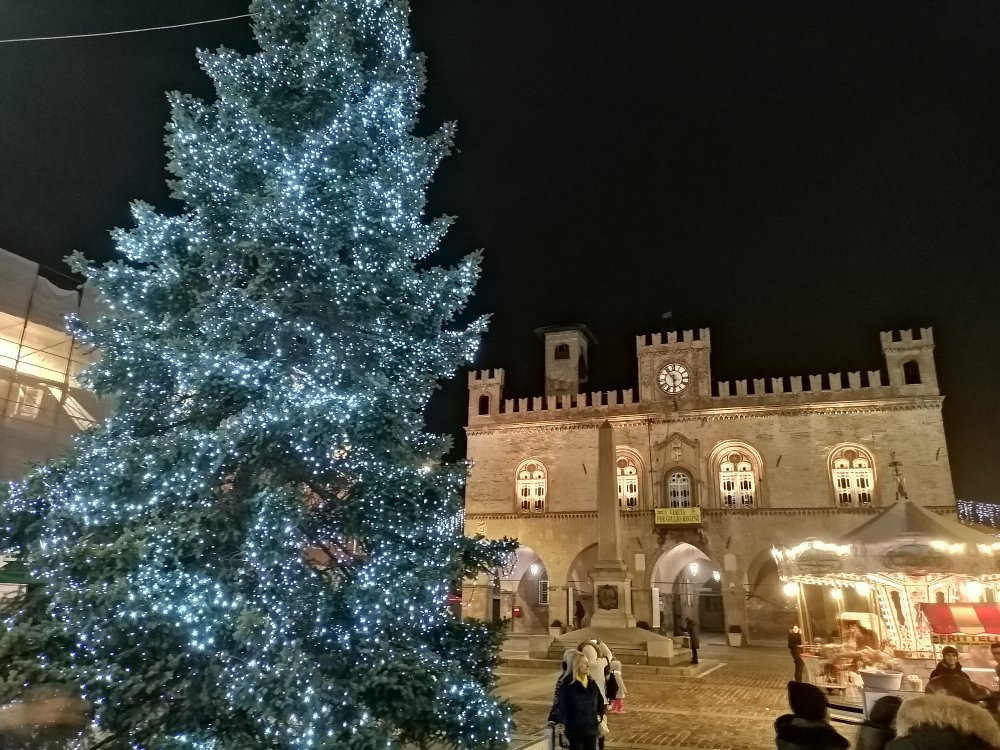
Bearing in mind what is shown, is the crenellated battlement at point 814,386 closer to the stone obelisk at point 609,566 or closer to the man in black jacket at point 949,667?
the stone obelisk at point 609,566

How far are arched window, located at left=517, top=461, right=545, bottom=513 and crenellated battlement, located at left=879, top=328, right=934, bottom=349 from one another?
17.9 metres

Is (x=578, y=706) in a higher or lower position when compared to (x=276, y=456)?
lower

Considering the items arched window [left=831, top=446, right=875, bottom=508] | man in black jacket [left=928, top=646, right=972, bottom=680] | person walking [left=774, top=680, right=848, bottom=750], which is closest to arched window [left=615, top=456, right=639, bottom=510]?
arched window [left=831, top=446, right=875, bottom=508]

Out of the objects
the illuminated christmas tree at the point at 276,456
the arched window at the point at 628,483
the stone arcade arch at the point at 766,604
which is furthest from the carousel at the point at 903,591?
the arched window at the point at 628,483

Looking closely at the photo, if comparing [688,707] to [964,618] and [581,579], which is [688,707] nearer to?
[964,618]

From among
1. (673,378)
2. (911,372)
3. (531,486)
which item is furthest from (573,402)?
(911,372)

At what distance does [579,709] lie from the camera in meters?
6.38

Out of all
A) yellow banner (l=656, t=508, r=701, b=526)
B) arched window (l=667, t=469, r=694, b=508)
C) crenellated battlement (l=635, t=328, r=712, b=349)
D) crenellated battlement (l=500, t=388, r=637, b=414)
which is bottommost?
yellow banner (l=656, t=508, r=701, b=526)

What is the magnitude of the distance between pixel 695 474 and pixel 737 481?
6.65 feet

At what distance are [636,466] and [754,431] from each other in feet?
19.7

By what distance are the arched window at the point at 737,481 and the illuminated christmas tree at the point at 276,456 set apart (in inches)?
1067

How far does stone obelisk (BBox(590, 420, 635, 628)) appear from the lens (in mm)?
18922

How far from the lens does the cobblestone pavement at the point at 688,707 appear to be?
923 cm

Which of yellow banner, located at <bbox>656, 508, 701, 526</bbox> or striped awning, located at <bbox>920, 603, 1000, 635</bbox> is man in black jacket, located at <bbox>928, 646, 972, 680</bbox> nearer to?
striped awning, located at <bbox>920, 603, 1000, 635</bbox>
